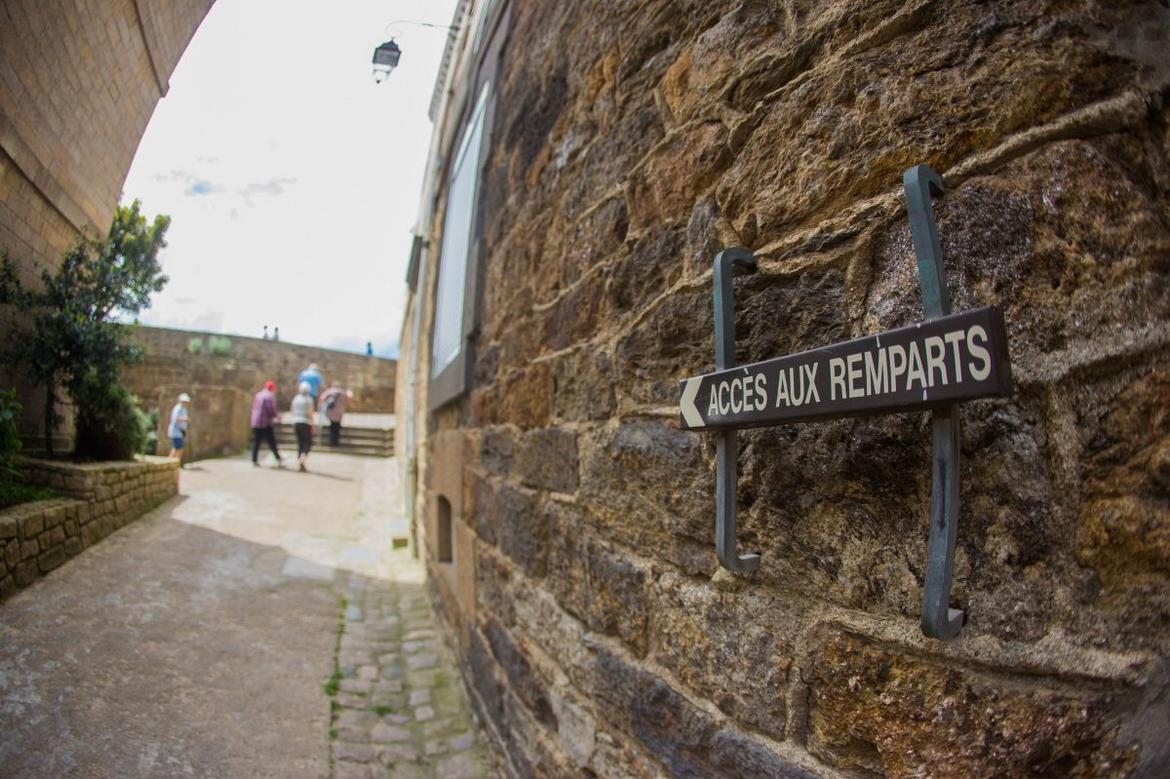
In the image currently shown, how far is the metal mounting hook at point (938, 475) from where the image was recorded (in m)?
0.75

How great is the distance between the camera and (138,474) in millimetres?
6000

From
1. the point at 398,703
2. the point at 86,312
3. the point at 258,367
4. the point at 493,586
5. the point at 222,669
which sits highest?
the point at 258,367

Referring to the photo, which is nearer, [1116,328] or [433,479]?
[1116,328]

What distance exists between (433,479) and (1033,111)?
15.9 ft

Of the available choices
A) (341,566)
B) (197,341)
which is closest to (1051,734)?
(341,566)

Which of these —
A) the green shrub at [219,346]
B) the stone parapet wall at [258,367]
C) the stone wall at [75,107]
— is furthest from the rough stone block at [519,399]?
the green shrub at [219,346]

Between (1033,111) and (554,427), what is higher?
(1033,111)

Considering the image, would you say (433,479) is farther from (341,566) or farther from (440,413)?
(341,566)

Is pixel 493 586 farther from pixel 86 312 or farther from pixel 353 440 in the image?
pixel 353 440

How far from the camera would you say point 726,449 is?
1.11 m

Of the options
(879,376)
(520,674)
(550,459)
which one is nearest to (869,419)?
(879,376)

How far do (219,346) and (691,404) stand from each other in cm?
2280

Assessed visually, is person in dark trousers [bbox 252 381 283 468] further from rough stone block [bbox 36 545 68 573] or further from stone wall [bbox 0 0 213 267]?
rough stone block [bbox 36 545 68 573]

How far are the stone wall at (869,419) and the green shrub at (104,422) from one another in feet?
19.2
